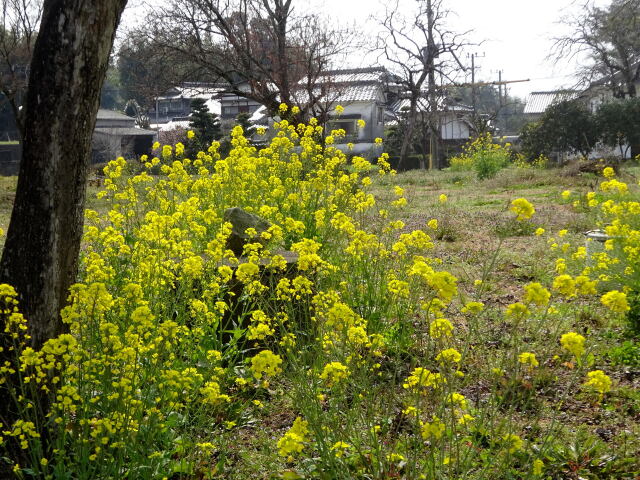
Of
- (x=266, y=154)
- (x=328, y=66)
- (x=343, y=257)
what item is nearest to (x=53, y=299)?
(x=343, y=257)

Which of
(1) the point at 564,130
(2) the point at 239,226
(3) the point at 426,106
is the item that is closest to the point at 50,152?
(2) the point at 239,226

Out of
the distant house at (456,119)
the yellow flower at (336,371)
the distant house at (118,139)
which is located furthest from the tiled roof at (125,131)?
the yellow flower at (336,371)

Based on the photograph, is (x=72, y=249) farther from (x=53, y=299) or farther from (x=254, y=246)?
(x=254, y=246)

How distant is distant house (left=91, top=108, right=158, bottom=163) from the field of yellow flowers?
28700 millimetres

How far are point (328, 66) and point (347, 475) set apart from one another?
63.0 feet

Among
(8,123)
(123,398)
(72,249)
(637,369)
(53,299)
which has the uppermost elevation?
(8,123)

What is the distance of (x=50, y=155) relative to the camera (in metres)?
2.96

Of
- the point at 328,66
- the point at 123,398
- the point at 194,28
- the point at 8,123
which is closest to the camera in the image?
the point at 123,398

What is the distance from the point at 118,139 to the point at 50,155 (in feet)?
115

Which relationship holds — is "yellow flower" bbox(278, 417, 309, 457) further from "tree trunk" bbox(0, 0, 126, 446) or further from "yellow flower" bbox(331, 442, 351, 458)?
"tree trunk" bbox(0, 0, 126, 446)

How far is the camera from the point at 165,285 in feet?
13.1

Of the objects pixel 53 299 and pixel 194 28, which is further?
pixel 194 28

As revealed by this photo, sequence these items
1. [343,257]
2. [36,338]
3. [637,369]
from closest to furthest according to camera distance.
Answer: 1. [36,338]
2. [637,369]
3. [343,257]

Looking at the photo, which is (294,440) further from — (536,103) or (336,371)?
(536,103)
